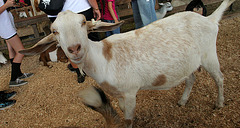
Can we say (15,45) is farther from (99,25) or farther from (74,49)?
(74,49)

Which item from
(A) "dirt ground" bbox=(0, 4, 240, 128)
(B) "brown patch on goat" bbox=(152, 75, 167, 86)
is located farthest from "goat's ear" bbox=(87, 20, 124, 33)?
(A) "dirt ground" bbox=(0, 4, 240, 128)

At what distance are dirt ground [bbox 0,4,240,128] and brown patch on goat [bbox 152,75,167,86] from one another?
2.65ft

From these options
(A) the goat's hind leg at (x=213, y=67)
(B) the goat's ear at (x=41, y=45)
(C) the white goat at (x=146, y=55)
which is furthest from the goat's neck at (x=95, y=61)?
(A) the goat's hind leg at (x=213, y=67)

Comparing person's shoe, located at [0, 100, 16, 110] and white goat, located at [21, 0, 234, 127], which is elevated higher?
white goat, located at [21, 0, 234, 127]

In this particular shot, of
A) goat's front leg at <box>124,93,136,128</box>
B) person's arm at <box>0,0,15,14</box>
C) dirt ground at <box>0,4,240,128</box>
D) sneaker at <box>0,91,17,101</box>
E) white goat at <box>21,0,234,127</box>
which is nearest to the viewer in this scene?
white goat at <box>21,0,234,127</box>

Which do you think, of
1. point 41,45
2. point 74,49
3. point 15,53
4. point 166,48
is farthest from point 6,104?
point 166,48

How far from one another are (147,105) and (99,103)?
1.57 m

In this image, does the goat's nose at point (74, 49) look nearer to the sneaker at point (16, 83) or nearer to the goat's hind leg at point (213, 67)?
the goat's hind leg at point (213, 67)

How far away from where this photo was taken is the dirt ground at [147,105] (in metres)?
2.54

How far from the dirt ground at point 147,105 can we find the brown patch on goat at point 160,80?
0.81 metres

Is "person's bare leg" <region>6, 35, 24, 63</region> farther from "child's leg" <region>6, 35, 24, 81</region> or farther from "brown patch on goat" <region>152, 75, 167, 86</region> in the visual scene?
"brown patch on goat" <region>152, 75, 167, 86</region>

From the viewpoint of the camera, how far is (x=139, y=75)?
200 cm

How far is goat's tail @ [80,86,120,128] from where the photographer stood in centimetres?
153

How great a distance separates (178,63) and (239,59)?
2487mm
